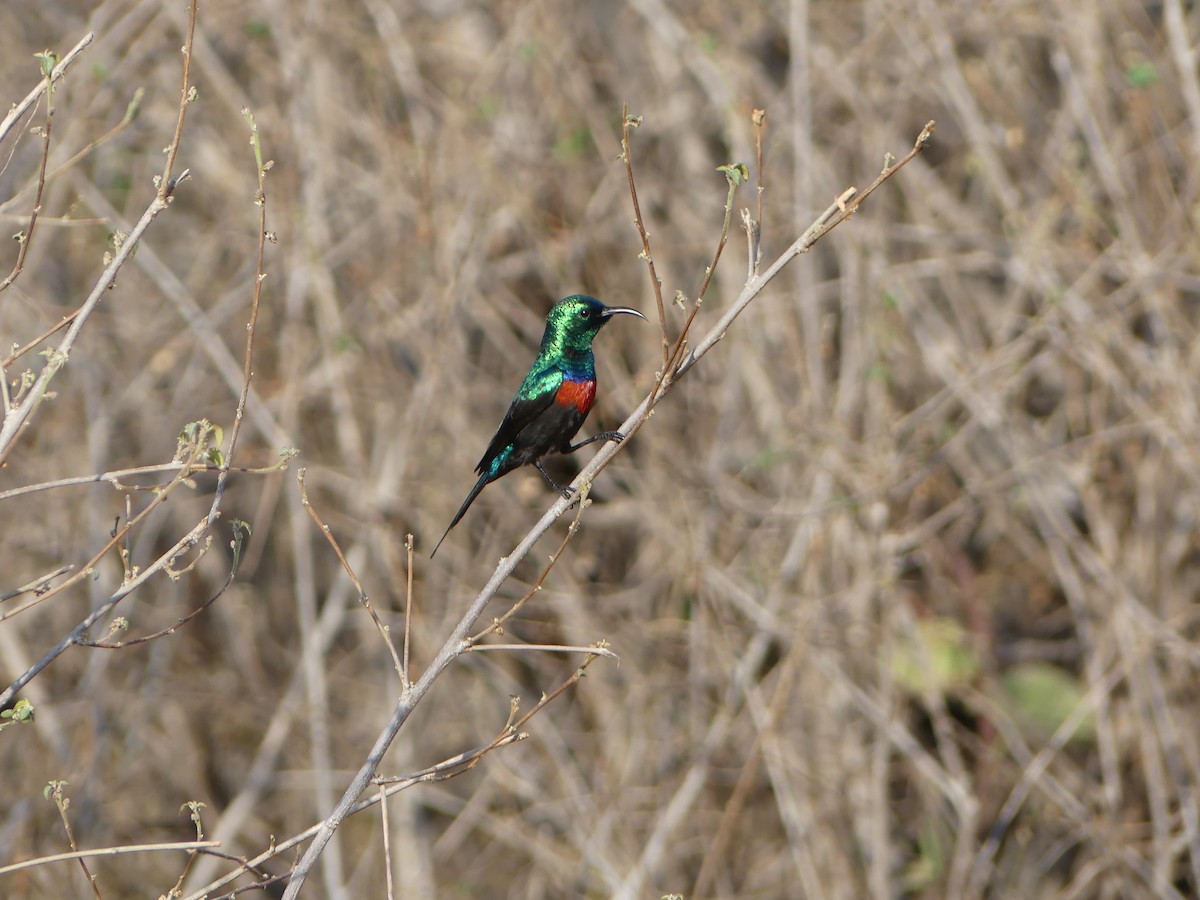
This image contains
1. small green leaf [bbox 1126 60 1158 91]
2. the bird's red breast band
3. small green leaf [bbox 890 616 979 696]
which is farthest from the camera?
small green leaf [bbox 890 616 979 696]

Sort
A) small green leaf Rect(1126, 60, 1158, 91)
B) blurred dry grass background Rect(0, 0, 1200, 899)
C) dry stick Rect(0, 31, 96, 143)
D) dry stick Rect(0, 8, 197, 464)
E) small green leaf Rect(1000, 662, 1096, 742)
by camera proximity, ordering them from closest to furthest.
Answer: dry stick Rect(0, 8, 197, 464) < dry stick Rect(0, 31, 96, 143) < small green leaf Rect(1126, 60, 1158, 91) < blurred dry grass background Rect(0, 0, 1200, 899) < small green leaf Rect(1000, 662, 1096, 742)

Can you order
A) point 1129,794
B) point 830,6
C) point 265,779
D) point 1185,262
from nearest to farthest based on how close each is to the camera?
point 1185,262 → point 1129,794 → point 265,779 → point 830,6

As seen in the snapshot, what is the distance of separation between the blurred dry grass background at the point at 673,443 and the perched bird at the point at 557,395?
6.76ft

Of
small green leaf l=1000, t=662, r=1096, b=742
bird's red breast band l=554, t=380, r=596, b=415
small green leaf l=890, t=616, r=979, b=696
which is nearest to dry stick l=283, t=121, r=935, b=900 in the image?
bird's red breast band l=554, t=380, r=596, b=415

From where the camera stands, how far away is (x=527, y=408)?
4.03 m

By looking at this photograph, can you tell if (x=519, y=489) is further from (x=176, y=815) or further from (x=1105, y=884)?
(x=1105, y=884)

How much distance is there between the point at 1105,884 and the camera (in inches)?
237

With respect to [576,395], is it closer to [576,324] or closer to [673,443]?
[576,324]

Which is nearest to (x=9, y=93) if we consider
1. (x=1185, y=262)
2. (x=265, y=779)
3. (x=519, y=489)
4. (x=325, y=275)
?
(x=325, y=275)

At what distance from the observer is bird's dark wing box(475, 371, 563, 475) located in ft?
13.1

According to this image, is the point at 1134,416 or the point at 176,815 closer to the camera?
the point at 1134,416

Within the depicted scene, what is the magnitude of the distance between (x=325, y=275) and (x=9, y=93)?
2071mm

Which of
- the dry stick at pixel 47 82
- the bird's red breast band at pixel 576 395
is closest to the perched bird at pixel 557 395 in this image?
the bird's red breast band at pixel 576 395

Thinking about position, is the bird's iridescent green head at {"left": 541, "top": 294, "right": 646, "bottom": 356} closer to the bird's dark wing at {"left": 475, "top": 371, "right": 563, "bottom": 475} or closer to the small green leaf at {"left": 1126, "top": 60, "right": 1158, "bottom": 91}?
the bird's dark wing at {"left": 475, "top": 371, "right": 563, "bottom": 475}
